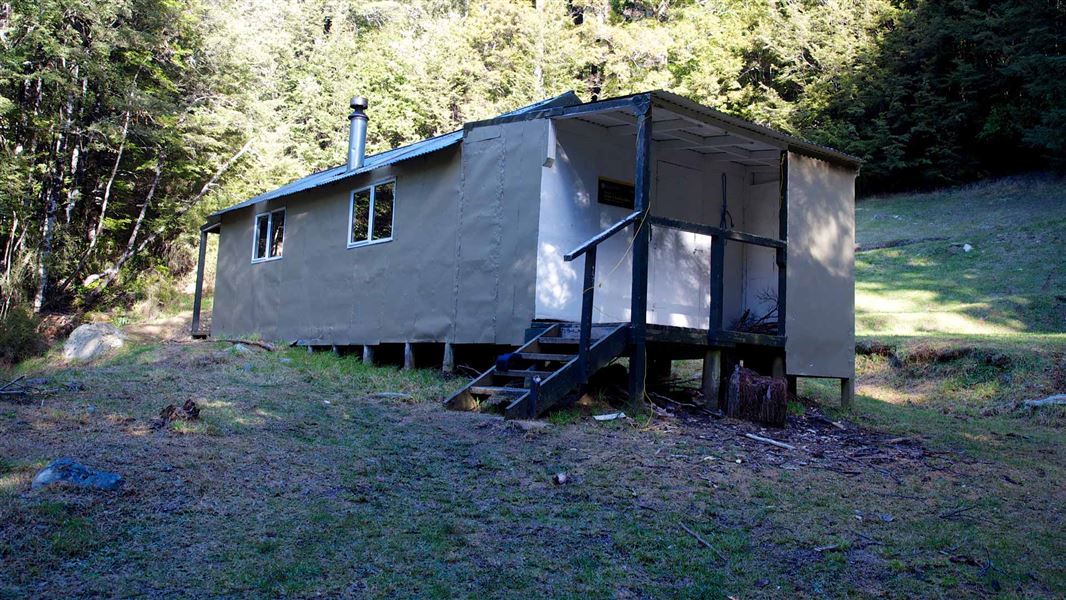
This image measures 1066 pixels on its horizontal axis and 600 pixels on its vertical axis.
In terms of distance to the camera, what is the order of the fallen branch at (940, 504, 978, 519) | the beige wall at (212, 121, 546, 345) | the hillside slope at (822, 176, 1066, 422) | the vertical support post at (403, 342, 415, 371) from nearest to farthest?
the fallen branch at (940, 504, 978, 519), the beige wall at (212, 121, 546, 345), the vertical support post at (403, 342, 415, 371), the hillside slope at (822, 176, 1066, 422)

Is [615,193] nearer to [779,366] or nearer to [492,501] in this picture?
[779,366]

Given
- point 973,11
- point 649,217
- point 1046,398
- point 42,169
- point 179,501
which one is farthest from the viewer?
point 973,11

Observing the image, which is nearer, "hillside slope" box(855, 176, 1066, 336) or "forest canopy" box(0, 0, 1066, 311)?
"hillside slope" box(855, 176, 1066, 336)

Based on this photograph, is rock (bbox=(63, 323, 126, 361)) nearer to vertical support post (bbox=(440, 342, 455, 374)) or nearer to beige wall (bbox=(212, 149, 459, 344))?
beige wall (bbox=(212, 149, 459, 344))

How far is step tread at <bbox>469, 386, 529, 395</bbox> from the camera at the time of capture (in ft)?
25.7

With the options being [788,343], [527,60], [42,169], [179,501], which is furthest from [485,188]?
[527,60]

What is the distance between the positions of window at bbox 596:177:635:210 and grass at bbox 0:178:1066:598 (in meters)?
2.96

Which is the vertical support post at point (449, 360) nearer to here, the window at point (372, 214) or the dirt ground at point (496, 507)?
the dirt ground at point (496, 507)

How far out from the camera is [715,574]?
427cm

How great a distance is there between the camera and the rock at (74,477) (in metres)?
4.61

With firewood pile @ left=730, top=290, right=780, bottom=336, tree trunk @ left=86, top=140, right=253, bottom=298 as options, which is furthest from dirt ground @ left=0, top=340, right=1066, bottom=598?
tree trunk @ left=86, top=140, right=253, bottom=298

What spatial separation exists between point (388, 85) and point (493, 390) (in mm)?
26612

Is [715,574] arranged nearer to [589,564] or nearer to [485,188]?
[589,564]

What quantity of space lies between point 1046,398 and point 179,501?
33.9 feet
